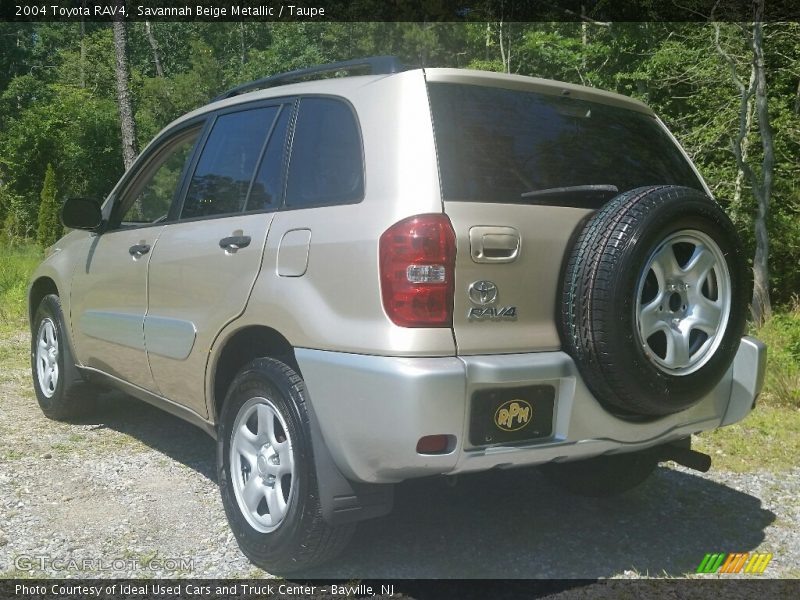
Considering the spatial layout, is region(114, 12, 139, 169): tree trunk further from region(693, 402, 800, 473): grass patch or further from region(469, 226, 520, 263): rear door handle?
region(469, 226, 520, 263): rear door handle

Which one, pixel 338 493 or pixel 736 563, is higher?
pixel 338 493

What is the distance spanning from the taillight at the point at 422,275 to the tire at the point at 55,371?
3.29 meters

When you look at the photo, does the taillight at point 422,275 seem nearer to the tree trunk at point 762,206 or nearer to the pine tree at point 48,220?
the tree trunk at point 762,206

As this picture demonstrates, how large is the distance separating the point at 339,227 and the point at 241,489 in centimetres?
123

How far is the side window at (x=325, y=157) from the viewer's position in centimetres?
312

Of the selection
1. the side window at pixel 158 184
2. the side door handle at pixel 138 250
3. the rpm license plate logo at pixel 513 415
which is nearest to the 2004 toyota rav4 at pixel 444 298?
the rpm license plate logo at pixel 513 415

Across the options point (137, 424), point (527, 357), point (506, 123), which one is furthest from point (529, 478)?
point (137, 424)

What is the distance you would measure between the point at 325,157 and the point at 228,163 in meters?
0.85

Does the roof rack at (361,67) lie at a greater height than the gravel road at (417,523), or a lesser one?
greater

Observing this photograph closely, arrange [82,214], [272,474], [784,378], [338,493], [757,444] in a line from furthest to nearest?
[784,378] → [757,444] → [82,214] → [272,474] → [338,493]

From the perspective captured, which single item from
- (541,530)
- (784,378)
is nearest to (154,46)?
(784,378)

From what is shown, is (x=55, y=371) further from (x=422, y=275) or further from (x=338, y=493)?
(x=422, y=275)

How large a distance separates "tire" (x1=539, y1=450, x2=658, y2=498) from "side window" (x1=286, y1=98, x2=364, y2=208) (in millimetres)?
1701

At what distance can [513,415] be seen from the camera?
9.30 ft
